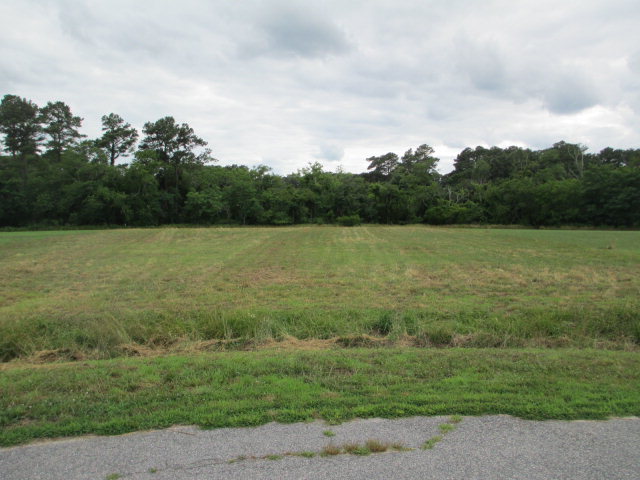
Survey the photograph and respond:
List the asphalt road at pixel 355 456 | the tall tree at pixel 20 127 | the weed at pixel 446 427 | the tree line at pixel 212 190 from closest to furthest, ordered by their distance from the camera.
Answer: the asphalt road at pixel 355 456 < the weed at pixel 446 427 < the tree line at pixel 212 190 < the tall tree at pixel 20 127

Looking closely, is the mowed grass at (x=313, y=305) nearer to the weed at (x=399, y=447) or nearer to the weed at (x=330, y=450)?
the weed at (x=399, y=447)

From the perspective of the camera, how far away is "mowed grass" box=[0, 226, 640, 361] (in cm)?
950

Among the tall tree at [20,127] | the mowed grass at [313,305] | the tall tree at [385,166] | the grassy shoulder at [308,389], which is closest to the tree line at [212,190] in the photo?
the tall tree at [20,127]

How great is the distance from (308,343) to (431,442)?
5205 mm

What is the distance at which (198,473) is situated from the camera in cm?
360

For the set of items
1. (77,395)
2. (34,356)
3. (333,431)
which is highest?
(333,431)

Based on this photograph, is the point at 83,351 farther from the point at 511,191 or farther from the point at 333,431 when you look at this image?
the point at 511,191

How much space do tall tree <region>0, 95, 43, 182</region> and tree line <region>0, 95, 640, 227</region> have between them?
0.21 m

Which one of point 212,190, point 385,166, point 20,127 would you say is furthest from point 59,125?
point 385,166

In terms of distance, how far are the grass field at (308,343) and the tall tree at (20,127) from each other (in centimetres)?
8445

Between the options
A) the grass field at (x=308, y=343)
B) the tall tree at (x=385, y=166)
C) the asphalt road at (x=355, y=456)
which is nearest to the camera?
the asphalt road at (x=355, y=456)

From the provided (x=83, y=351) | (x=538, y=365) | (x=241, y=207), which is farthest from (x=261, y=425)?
(x=241, y=207)

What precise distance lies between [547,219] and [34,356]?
297ft

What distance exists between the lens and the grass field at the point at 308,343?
16.3 ft
